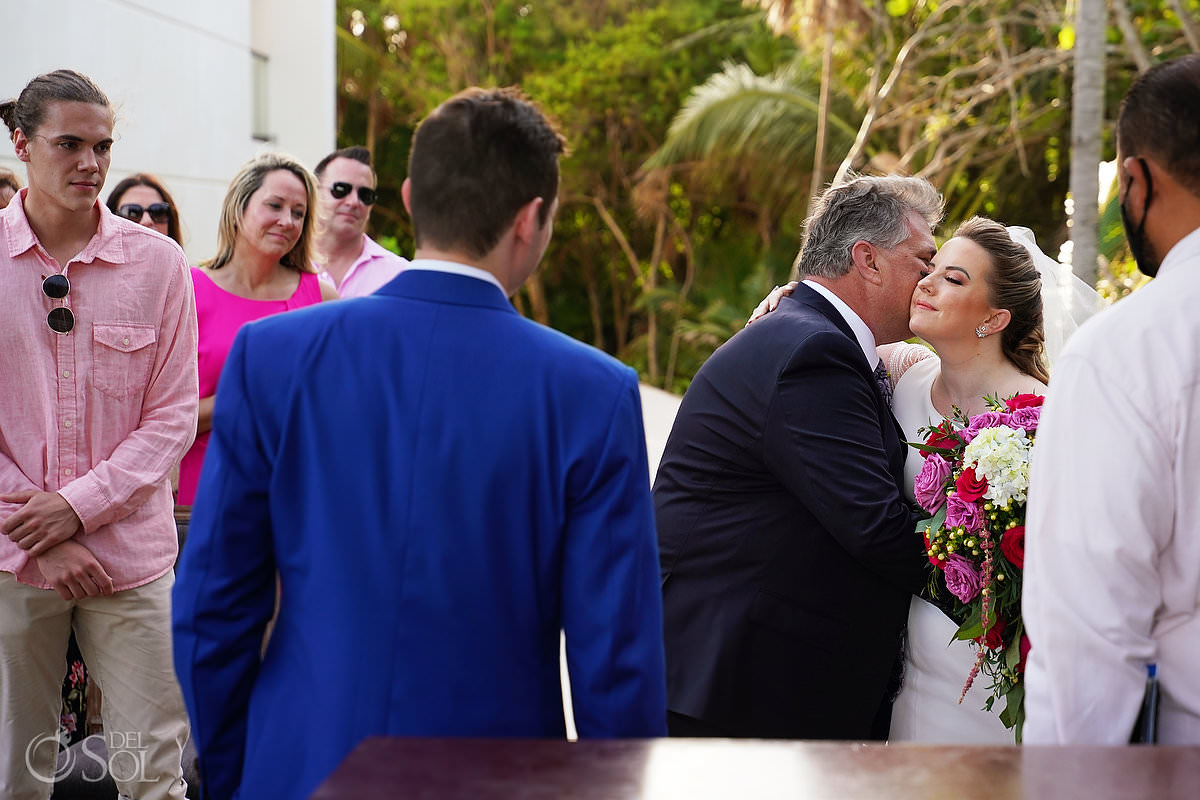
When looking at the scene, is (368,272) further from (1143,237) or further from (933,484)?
(1143,237)

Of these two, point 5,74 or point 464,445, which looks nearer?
point 464,445

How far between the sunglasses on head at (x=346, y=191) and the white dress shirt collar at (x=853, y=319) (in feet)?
11.7

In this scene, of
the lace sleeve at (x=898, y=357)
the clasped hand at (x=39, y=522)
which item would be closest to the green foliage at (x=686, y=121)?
the lace sleeve at (x=898, y=357)

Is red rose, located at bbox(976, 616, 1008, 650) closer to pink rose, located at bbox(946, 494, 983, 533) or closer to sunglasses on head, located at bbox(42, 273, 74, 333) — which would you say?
pink rose, located at bbox(946, 494, 983, 533)

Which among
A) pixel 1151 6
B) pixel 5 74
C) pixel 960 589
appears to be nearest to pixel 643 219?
pixel 1151 6

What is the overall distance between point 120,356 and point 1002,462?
8.45 ft

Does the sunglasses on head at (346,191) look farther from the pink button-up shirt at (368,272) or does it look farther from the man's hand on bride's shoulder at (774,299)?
the man's hand on bride's shoulder at (774,299)

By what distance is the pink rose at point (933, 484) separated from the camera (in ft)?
10.5

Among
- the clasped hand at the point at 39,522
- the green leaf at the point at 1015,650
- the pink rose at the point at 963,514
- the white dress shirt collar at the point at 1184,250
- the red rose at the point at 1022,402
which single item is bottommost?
the green leaf at the point at 1015,650

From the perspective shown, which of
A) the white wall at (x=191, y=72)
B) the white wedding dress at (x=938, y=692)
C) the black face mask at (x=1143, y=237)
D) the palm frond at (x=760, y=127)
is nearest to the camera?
the black face mask at (x=1143, y=237)

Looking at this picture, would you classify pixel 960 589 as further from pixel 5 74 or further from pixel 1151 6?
pixel 1151 6

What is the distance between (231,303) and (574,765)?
3838 millimetres

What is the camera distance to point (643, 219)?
1109 inches

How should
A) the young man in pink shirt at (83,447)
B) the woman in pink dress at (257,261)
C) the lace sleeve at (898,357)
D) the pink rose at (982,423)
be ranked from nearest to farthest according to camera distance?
the pink rose at (982,423)
the young man in pink shirt at (83,447)
the lace sleeve at (898,357)
the woman in pink dress at (257,261)
